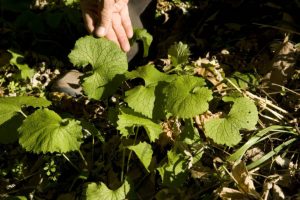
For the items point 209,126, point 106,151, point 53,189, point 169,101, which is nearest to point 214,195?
point 209,126

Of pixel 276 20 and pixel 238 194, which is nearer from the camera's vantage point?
pixel 238 194

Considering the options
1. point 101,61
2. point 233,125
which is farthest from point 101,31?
point 233,125

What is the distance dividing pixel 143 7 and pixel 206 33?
45 centimetres

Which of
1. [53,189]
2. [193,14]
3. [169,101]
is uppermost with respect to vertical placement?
[169,101]

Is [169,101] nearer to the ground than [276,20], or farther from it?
farther from it

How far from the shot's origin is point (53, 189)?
182cm

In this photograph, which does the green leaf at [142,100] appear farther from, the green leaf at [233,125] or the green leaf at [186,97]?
the green leaf at [233,125]

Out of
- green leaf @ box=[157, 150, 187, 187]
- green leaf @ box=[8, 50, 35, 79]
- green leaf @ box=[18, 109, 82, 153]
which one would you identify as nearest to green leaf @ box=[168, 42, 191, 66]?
green leaf @ box=[157, 150, 187, 187]

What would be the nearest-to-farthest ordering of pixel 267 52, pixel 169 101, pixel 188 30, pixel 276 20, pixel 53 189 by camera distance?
pixel 169 101 → pixel 53 189 → pixel 267 52 → pixel 276 20 → pixel 188 30

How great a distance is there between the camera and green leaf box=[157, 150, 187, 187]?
5.22ft

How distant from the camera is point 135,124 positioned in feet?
5.01

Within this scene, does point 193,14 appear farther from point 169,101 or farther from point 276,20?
point 169,101

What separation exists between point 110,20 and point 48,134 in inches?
28.8

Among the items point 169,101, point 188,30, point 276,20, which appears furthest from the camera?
point 188,30
